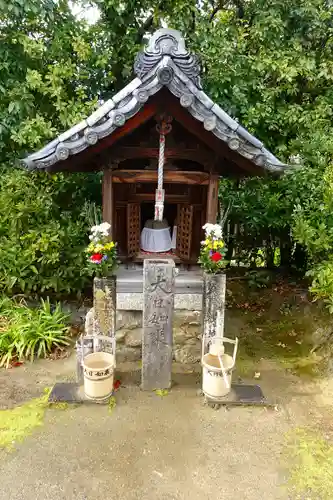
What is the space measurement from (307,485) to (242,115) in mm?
6795

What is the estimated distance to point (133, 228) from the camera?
6.71 metres

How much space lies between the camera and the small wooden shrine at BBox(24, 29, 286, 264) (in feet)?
16.3

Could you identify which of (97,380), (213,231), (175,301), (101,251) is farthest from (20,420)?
(213,231)

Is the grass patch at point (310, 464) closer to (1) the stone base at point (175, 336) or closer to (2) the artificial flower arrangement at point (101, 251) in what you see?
(1) the stone base at point (175, 336)

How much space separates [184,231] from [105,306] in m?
1.98

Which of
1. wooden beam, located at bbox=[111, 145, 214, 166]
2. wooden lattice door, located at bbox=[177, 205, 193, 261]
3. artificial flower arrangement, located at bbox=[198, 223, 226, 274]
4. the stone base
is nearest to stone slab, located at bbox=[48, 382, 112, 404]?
the stone base

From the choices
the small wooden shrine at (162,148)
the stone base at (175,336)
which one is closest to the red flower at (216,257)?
the small wooden shrine at (162,148)

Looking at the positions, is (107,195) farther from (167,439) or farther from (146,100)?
(167,439)

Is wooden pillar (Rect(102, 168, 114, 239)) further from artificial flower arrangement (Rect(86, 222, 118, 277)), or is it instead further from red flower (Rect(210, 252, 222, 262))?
red flower (Rect(210, 252, 222, 262))

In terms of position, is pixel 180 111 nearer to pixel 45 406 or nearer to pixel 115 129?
pixel 115 129

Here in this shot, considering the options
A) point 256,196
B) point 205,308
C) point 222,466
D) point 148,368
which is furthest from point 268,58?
point 222,466

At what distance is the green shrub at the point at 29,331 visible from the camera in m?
6.34

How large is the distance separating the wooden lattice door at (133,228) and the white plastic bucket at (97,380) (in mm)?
2071

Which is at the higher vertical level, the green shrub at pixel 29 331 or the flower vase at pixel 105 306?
the flower vase at pixel 105 306
